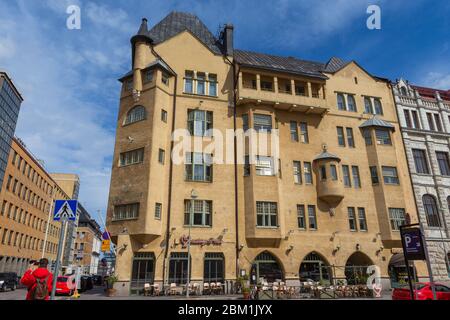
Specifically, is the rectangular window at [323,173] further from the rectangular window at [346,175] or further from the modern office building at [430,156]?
→ the modern office building at [430,156]

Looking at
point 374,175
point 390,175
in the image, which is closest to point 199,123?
point 374,175

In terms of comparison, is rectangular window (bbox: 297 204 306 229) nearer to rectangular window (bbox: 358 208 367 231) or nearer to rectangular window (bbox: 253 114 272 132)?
rectangular window (bbox: 358 208 367 231)

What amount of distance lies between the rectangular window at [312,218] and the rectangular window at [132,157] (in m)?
16.9

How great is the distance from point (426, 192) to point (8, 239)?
201 feet

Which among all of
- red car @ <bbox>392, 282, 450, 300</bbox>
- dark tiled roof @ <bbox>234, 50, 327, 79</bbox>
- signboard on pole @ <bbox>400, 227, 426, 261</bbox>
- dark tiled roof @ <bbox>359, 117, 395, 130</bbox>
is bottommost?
red car @ <bbox>392, 282, 450, 300</bbox>

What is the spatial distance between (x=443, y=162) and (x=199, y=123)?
28683mm

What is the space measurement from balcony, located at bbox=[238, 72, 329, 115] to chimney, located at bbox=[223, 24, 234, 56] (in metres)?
3.49

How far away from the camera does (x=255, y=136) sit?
1209 inches

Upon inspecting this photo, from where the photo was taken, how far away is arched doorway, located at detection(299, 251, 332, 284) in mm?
28938

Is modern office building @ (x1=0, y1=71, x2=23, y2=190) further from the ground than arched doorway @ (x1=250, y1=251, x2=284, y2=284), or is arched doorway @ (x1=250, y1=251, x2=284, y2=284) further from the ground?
modern office building @ (x1=0, y1=71, x2=23, y2=190)

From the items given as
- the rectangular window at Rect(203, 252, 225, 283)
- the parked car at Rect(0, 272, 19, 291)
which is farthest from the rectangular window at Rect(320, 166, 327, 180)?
the parked car at Rect(0, 272, 19, 291)

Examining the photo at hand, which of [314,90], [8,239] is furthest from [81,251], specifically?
[314,90]

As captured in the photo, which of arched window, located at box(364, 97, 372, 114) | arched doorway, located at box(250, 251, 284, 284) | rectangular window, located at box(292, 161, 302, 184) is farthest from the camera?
arched window, located at box(364, 97, 372, 114)

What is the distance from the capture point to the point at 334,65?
125ft
